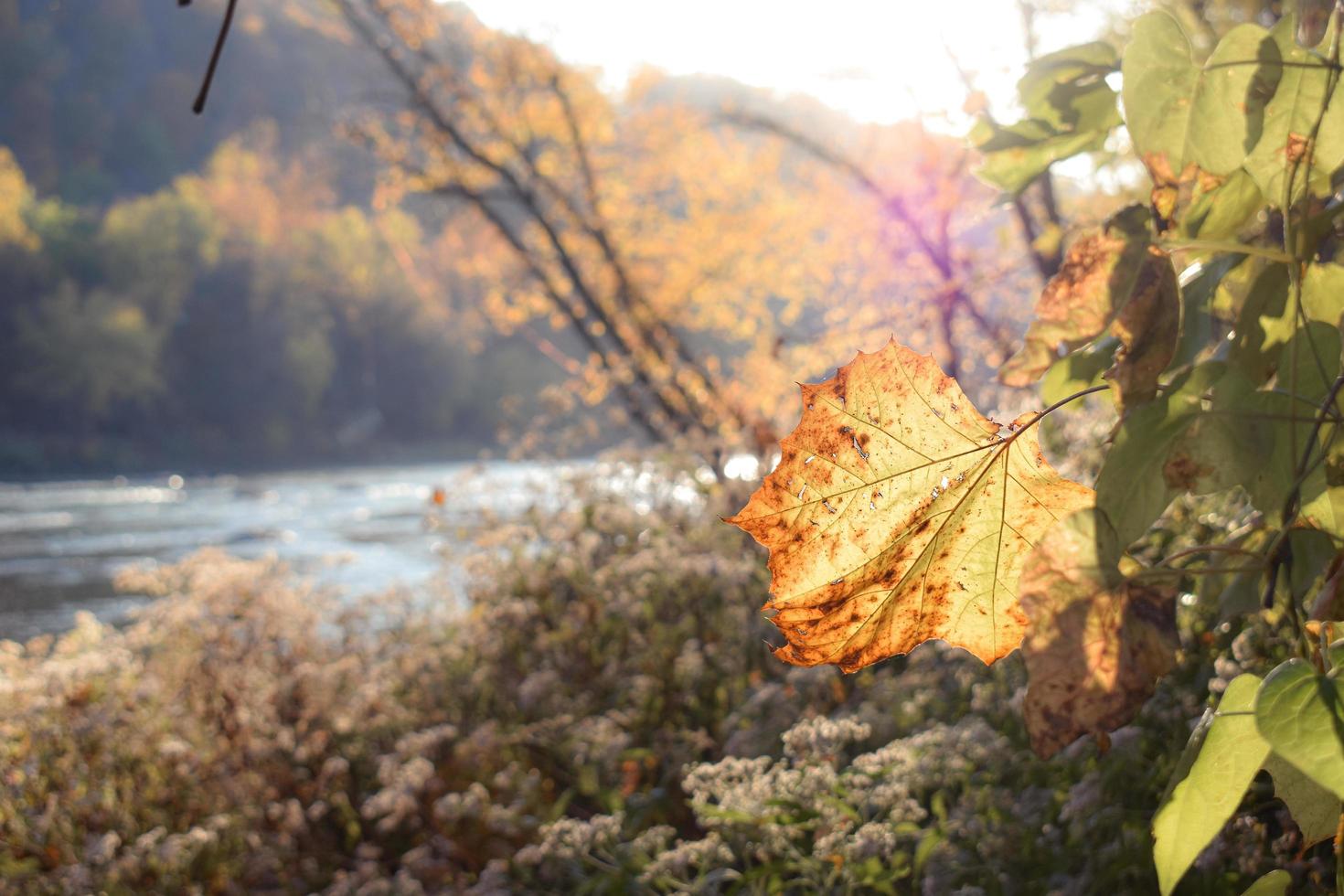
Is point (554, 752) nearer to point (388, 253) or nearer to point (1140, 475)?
point (1140, 475)

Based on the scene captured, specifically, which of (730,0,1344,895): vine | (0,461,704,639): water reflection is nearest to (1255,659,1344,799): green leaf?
(730,0,1344,895): vine

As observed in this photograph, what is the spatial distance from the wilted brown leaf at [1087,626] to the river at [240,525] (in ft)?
11.0

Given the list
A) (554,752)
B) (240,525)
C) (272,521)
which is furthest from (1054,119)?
(272,521)

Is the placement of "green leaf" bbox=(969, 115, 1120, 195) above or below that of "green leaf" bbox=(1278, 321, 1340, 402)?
above

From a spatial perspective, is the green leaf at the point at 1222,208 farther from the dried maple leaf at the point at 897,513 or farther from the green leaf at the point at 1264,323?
the dried maple leaf at the point at 897,513

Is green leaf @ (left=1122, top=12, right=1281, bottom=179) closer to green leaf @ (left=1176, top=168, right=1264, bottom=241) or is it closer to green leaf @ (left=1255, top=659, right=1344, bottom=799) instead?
green leaf @ (left=1176, top=168, right=1264, bottom=241)

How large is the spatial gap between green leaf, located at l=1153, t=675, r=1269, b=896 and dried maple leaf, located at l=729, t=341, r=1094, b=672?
0.09m

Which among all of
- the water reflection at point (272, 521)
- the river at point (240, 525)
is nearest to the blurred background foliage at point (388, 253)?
the water reflection at point (272, 521)

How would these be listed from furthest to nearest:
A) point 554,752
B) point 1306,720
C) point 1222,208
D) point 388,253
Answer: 1. point 388,253
2. point 554,752
3. point 1222,208
4. point 1306,720

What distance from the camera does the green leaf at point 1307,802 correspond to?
1.35ft

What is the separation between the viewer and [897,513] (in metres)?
0.45

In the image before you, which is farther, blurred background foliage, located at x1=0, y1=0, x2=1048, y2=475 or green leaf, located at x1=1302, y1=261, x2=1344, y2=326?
blurred background foliage, located at x1=0, y1=0, x2=1048, y2=475

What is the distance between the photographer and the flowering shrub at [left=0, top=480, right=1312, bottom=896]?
134 cm

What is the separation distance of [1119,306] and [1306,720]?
8.9 inches
